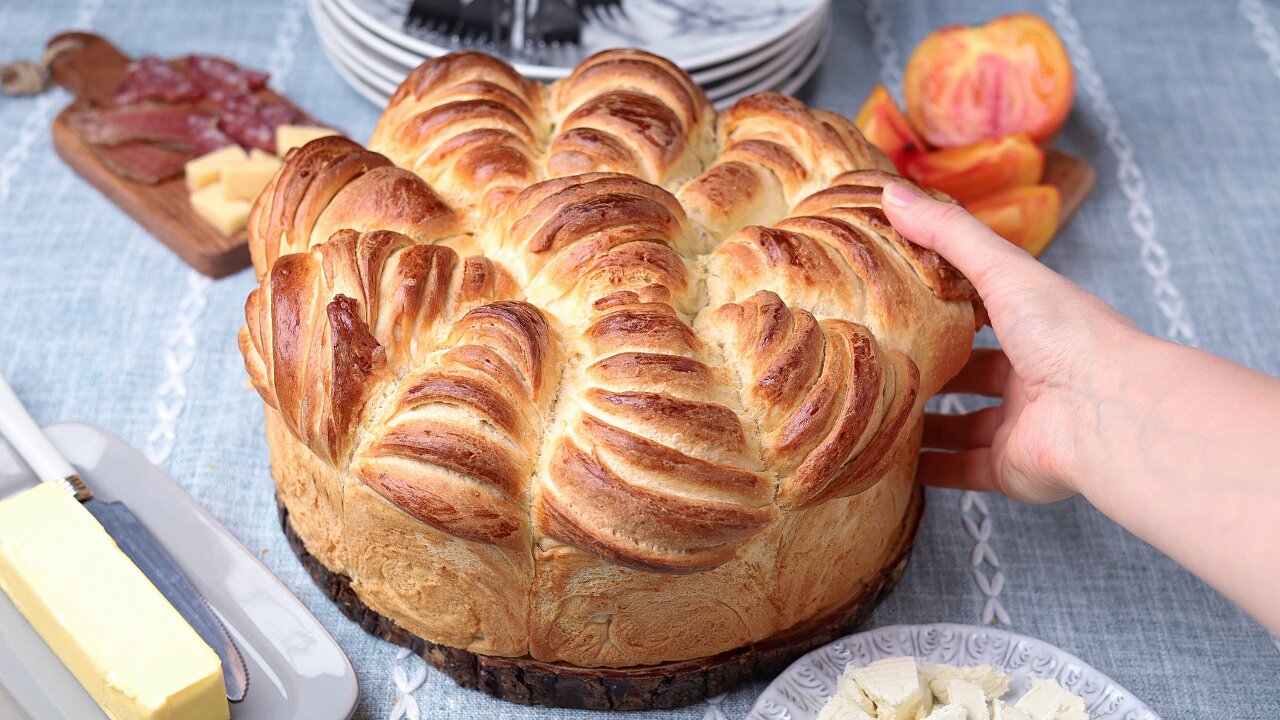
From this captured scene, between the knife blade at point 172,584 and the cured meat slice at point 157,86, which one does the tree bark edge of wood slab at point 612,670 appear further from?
the cured meat slice at point 157,86

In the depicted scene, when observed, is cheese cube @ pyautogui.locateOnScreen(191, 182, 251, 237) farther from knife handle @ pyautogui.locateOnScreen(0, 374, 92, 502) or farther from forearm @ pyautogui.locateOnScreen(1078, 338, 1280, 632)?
forearm @ pyautogui.locateOnScreen(1078, 338, 1280, 632)

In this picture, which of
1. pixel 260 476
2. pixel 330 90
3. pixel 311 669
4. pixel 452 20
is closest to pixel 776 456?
pixel 311 669

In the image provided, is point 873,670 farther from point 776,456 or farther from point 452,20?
point 452,20

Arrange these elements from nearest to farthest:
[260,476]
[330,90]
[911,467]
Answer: [911,467] < [260,476] < [330,90]

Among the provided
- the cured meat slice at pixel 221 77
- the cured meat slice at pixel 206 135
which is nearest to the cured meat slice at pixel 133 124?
the cured meat slice at pixel 206 135

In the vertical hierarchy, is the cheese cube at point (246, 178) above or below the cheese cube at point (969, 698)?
above

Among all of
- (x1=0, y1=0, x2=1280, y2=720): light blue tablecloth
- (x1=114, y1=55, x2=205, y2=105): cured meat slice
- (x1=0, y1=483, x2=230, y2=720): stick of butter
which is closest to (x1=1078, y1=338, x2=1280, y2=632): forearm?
(x1=0, y1=0, x2=1280, y2=720): light blue tablecloth
